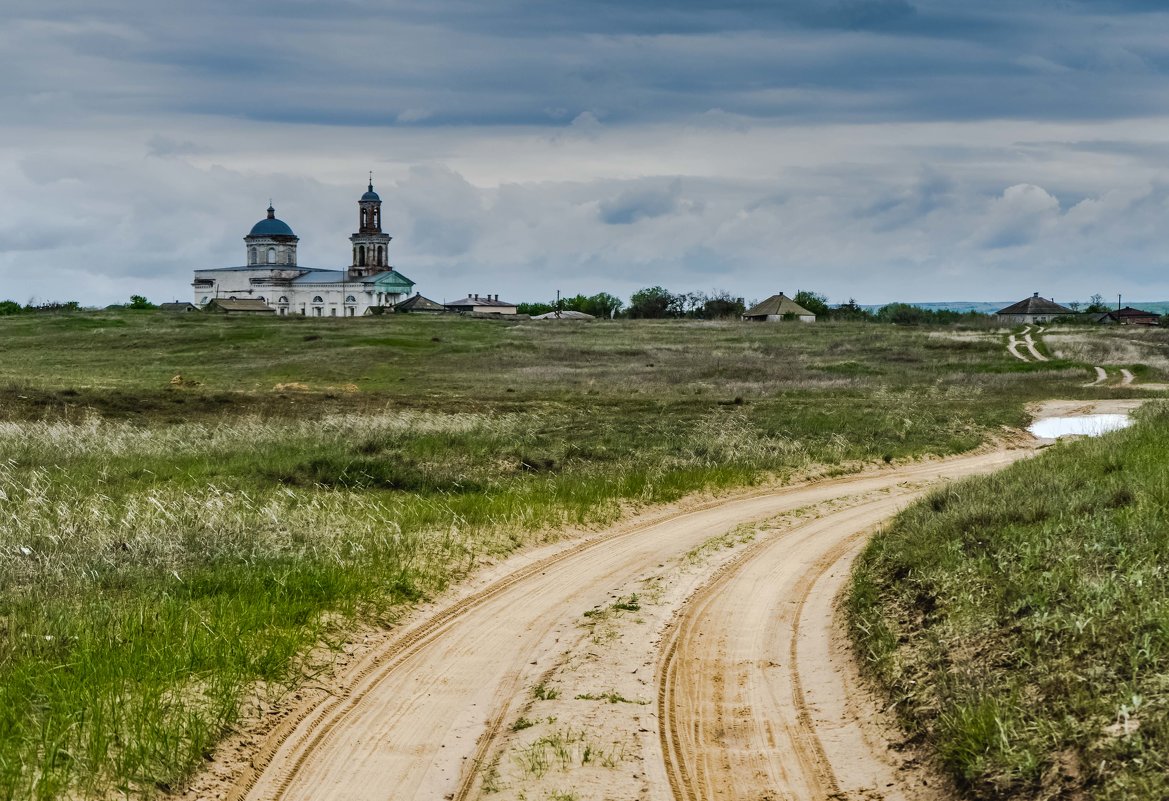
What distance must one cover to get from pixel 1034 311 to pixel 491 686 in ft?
591

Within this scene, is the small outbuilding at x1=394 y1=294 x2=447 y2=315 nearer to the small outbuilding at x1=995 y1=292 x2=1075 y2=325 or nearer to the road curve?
the small outbuilding at x1=995 y1=292 x2=1075 y2=325

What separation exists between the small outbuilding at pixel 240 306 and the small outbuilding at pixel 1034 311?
4231 inches

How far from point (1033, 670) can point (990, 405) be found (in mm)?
36004

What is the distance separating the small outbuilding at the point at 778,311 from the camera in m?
157

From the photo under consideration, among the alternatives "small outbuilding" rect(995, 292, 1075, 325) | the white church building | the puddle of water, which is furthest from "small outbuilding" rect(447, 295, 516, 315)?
the puddle of water

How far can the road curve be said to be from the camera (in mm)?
9008

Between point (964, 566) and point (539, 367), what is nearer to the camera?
point (964, 566)

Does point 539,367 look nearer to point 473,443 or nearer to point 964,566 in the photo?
point 473,443

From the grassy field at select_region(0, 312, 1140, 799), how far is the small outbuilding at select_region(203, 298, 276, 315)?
87.3 m

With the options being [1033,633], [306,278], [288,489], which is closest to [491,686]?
[1033,633]

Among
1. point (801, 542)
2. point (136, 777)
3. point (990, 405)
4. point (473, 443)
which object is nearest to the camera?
point (136, 777)

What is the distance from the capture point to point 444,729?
10.0 meters

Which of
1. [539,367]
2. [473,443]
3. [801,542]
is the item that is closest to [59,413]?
[473,443]

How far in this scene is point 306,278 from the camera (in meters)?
173
